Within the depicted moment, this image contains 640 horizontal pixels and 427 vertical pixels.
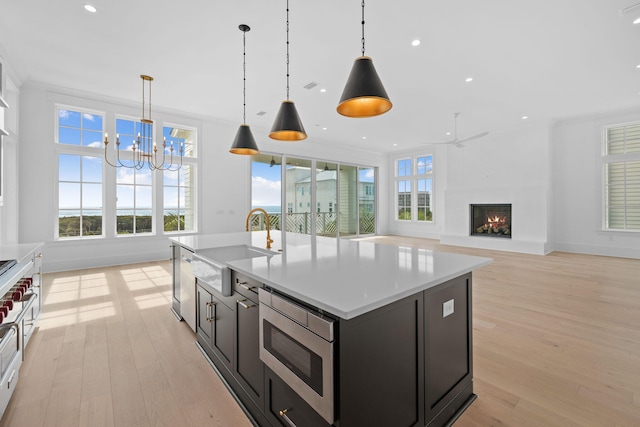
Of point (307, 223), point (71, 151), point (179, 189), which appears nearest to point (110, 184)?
point (71, 151)

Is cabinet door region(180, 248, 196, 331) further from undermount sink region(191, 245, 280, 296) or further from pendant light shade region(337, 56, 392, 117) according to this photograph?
pendant light shade region(337, 56, 392, 117)

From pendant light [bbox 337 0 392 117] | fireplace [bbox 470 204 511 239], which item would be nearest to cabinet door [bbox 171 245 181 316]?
pendant light [bbox 337 0 392 117]

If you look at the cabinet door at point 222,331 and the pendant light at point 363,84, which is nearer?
the pendant light at point 363,84

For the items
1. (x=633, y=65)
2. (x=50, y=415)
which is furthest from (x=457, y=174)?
(x=50, y=415)

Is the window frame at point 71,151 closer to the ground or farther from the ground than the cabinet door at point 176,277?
farther from the ground

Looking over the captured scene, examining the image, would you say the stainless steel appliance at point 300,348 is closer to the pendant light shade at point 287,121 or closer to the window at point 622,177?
the pendant light shade at point 287,121

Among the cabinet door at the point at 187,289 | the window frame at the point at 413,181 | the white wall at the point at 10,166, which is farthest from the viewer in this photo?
the window frame at the point at 413,181

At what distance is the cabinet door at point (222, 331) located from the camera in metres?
1.81

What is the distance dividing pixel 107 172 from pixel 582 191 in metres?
10.2

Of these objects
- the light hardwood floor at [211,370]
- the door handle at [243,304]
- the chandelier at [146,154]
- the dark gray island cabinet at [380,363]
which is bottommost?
the light hardwood floor at [211,370]

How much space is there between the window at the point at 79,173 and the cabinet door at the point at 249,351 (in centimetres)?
521

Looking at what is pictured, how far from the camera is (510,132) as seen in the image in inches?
281

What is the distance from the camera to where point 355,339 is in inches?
42.4

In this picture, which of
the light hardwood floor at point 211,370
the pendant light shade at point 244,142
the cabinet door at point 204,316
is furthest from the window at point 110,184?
the cabinet door at point 204,316
